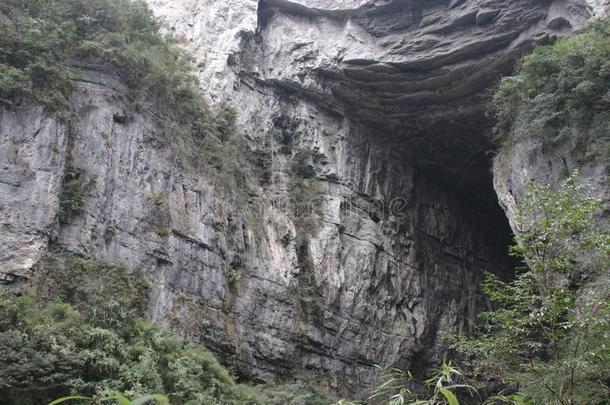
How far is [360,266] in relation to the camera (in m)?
16.4

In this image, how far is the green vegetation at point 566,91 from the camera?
12477mm

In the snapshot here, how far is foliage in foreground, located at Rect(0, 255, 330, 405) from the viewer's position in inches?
339

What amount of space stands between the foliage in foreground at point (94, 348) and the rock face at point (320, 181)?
0.61 m

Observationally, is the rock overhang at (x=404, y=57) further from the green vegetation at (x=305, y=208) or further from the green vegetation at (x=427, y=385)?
the green vegetation at (x=427, y=385)

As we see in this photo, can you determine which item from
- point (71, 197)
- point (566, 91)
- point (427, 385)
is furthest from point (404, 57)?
point (427, 385)

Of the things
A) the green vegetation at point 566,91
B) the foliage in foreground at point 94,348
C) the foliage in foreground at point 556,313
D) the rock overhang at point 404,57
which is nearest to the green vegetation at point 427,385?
the foliage in foreground at point 556,313

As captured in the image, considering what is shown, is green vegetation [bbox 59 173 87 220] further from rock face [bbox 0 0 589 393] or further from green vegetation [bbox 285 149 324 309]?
green vegetation [bbox 285 149 324 309]

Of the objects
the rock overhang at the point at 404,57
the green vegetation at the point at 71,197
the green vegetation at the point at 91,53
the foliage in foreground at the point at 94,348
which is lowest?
the foliage in foreground at the point at 94,348

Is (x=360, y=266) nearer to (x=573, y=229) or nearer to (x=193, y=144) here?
(x=193, y=144)

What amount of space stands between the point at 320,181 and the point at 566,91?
6.36m

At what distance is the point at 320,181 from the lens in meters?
16.9

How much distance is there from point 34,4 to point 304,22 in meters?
7.38

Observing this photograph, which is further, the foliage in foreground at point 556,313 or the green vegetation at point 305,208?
the green vegetation at point 305,208

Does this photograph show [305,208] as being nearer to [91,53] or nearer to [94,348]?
[91,53]
